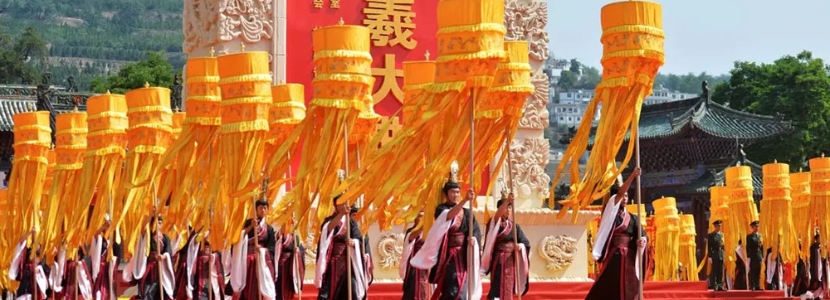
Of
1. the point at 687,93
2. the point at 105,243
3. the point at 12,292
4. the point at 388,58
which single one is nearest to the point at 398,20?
the point at 388,58

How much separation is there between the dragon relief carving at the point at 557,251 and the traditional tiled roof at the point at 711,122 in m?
18.5

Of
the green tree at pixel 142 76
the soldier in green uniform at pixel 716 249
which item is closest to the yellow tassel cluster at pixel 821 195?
the soldier in green uniform at pixel 716 249

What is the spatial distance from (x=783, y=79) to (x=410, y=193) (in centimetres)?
3027

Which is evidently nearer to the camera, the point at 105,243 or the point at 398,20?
the point at 105,243

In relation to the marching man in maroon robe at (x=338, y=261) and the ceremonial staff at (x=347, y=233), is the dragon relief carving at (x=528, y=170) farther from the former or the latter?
the ceremonial staff at (x=347, y=233)

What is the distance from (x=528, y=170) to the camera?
1830cm

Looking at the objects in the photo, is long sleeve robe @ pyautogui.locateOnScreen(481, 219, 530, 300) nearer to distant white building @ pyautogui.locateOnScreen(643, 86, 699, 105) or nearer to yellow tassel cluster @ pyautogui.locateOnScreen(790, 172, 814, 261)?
yellow tassel cluster @ pyautogui.locateOnScreen(790, 172, 814, 261)

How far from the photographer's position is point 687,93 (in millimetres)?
A: 130625

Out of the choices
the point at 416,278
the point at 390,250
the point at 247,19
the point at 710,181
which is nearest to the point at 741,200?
the point at 390,250

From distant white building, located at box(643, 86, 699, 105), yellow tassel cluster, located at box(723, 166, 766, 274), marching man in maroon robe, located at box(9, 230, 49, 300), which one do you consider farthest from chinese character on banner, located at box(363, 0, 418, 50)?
distant white building, located at box(643, 86, 699, 105)

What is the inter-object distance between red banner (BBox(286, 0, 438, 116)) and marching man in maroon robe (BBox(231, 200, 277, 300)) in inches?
149

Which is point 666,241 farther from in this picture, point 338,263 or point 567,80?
point 567,80

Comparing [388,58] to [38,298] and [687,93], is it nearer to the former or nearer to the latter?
[38,298]

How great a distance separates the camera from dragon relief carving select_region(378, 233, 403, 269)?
17234 mm
